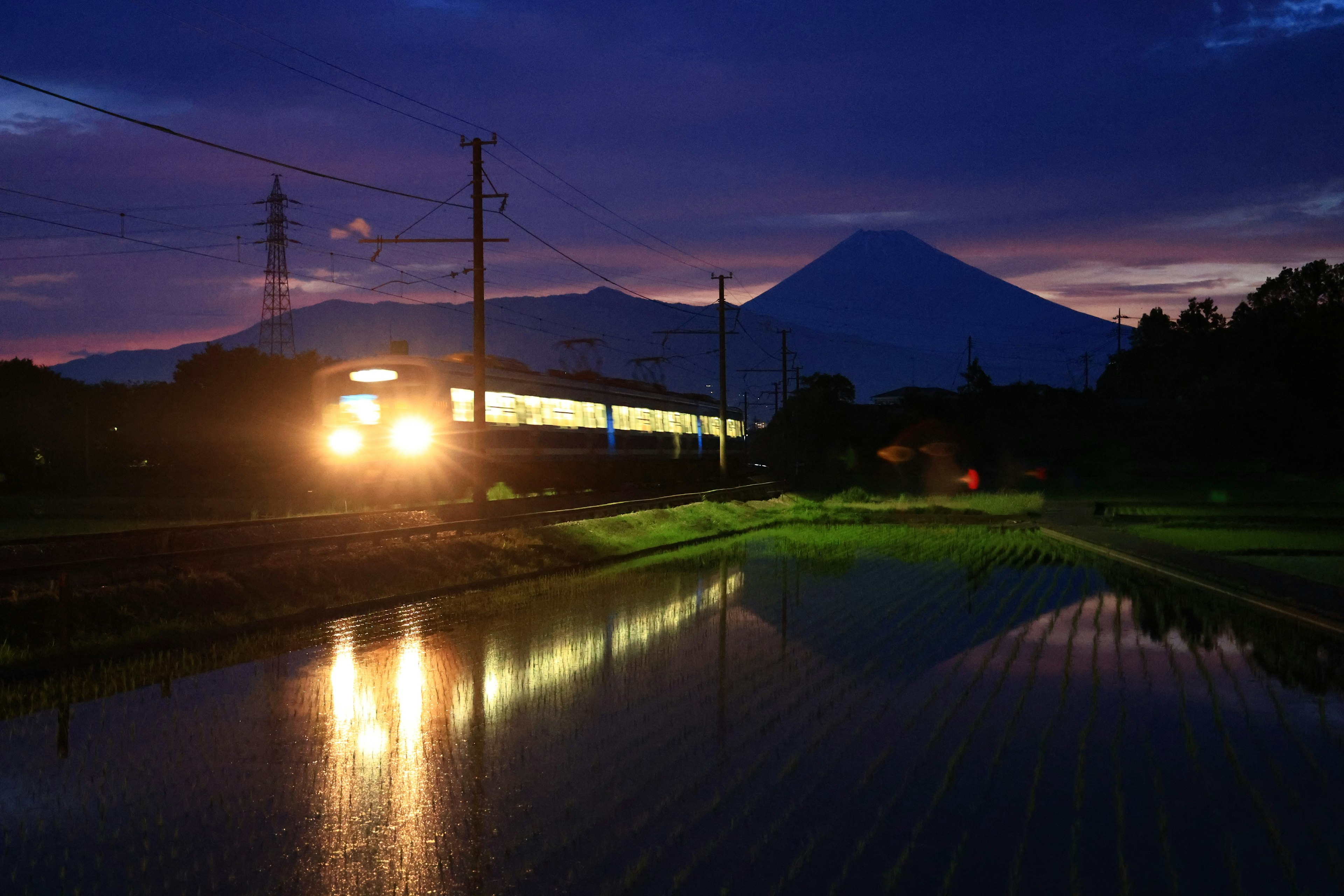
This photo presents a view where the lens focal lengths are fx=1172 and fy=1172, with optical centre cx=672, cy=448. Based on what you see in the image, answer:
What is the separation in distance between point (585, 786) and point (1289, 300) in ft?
304

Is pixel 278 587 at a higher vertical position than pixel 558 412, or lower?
lower

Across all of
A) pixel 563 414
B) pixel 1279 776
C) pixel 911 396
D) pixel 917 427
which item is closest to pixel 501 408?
pixel 563 414

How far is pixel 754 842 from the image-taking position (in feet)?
16.8

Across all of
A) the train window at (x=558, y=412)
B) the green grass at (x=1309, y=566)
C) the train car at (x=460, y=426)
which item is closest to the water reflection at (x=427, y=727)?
the green grass at (x=1309, y=566)

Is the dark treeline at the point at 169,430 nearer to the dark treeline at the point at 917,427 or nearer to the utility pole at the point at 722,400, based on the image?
the dark treeline at the point at 917,427

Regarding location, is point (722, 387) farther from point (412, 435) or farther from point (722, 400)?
point (412, 435)

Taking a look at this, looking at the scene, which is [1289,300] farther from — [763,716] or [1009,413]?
[763,716]

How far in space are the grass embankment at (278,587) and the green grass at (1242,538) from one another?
34.4ft

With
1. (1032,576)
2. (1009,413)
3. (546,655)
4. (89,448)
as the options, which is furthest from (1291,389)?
(546,655)

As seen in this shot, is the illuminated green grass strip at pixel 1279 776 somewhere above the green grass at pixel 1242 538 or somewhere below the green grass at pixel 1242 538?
above

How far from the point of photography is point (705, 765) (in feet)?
21.2

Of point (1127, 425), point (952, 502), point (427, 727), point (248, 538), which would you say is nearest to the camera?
point (427, 727)

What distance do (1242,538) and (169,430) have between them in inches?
1983

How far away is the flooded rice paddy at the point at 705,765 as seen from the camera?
15.9 ft
